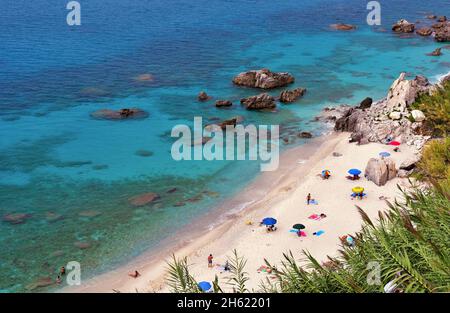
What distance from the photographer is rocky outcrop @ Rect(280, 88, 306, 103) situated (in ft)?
219

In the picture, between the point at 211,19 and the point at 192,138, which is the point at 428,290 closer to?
the point at 192,138

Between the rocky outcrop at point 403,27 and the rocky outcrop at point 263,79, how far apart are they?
3957cm

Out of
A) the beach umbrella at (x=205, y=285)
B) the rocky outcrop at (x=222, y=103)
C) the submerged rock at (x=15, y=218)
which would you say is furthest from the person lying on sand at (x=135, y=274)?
the rocky outcrop at (x=222, y=103)

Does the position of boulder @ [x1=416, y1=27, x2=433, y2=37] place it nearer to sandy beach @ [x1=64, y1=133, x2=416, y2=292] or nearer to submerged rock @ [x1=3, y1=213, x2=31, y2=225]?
sandy beach @ [x1=64, y1=133, x2=416, y2=292]

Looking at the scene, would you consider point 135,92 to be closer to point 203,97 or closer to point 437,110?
point 203,97

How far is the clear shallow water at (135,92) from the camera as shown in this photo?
40531 mm

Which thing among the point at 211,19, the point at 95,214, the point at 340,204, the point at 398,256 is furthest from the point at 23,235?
the point at 211,19

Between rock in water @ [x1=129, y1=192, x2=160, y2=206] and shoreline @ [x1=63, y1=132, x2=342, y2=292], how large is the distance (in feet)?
17.8

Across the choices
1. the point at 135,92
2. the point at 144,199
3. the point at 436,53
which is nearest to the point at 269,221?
the point at 144,199

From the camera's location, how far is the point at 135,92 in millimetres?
71688

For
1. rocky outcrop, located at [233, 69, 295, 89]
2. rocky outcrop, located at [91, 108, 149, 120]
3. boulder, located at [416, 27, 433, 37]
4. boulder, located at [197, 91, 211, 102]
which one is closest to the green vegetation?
rocky outcrop, located at [233, 69, 295, 89]

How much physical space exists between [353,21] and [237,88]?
2012 inches

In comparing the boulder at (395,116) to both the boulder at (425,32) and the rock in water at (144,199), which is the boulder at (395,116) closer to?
the rock in water at (144,199)
